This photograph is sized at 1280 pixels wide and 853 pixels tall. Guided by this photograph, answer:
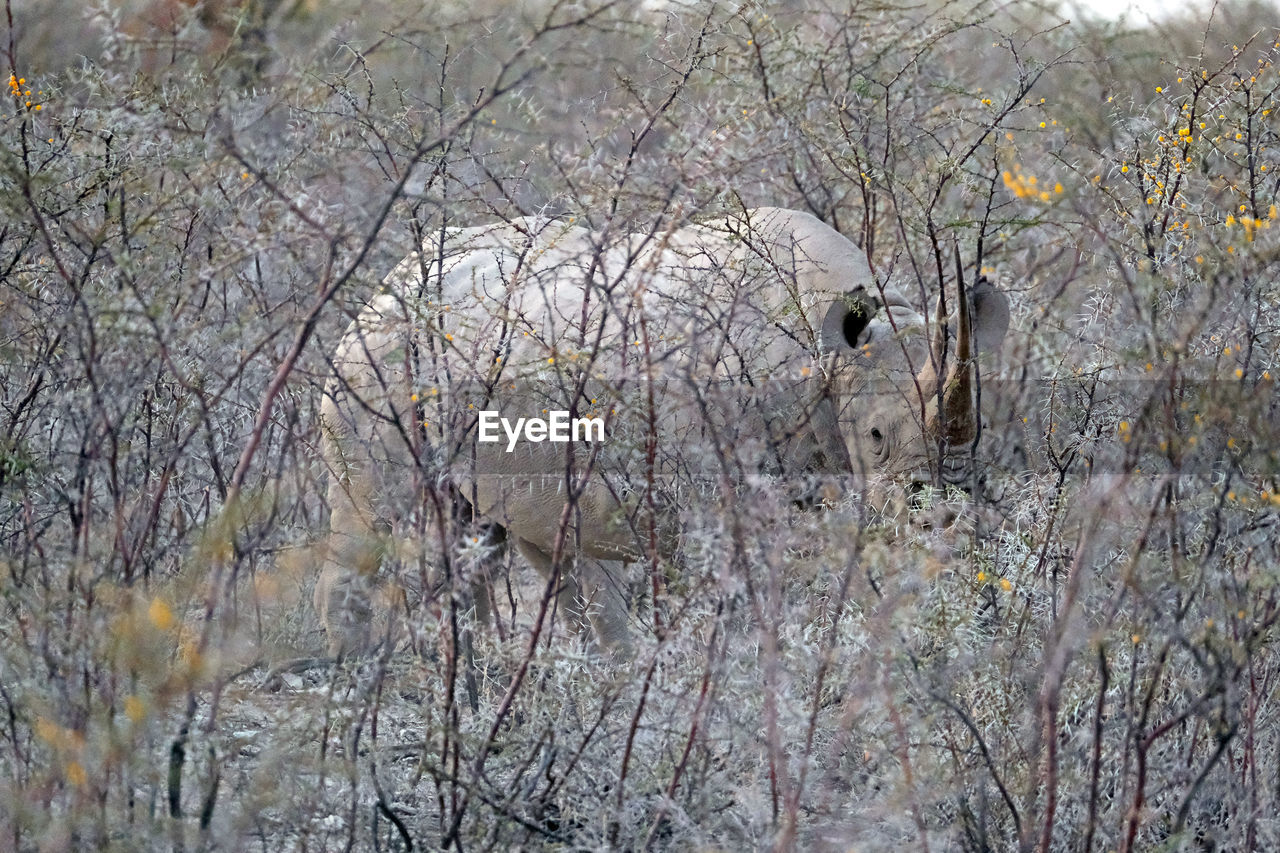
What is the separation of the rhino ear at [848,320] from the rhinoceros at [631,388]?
0.01 metres

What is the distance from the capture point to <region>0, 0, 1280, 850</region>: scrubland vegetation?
2.68 metres

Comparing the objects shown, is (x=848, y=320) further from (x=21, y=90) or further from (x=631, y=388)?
(x=21, y=90)

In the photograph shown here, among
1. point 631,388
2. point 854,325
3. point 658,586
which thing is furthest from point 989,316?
point 658,586

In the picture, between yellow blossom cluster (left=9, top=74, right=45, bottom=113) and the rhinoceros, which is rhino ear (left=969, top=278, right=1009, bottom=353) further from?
yellow blossom cluster (left=9, top=74, right=45, bottom=113)

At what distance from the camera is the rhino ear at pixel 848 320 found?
16.3ft

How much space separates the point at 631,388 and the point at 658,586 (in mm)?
781

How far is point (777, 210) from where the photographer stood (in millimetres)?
5188

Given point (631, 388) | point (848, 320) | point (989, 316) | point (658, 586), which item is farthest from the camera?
point (848, 320)

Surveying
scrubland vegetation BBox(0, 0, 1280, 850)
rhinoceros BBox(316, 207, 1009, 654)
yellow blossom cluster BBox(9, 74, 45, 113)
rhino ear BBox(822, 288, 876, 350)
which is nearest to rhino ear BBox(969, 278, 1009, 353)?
rhinoceros BBox(316, 207, 1009, 654)

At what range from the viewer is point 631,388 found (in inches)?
158

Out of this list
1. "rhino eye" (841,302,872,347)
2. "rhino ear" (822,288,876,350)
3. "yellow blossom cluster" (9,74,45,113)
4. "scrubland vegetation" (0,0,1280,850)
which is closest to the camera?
"scrubland vegetation" (0,0,1280,850)

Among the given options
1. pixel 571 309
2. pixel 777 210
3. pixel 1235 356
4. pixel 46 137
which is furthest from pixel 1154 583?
pixel 46 137

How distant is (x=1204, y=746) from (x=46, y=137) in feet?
12.6

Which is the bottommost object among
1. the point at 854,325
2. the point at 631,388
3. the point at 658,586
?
the point at 658,586
